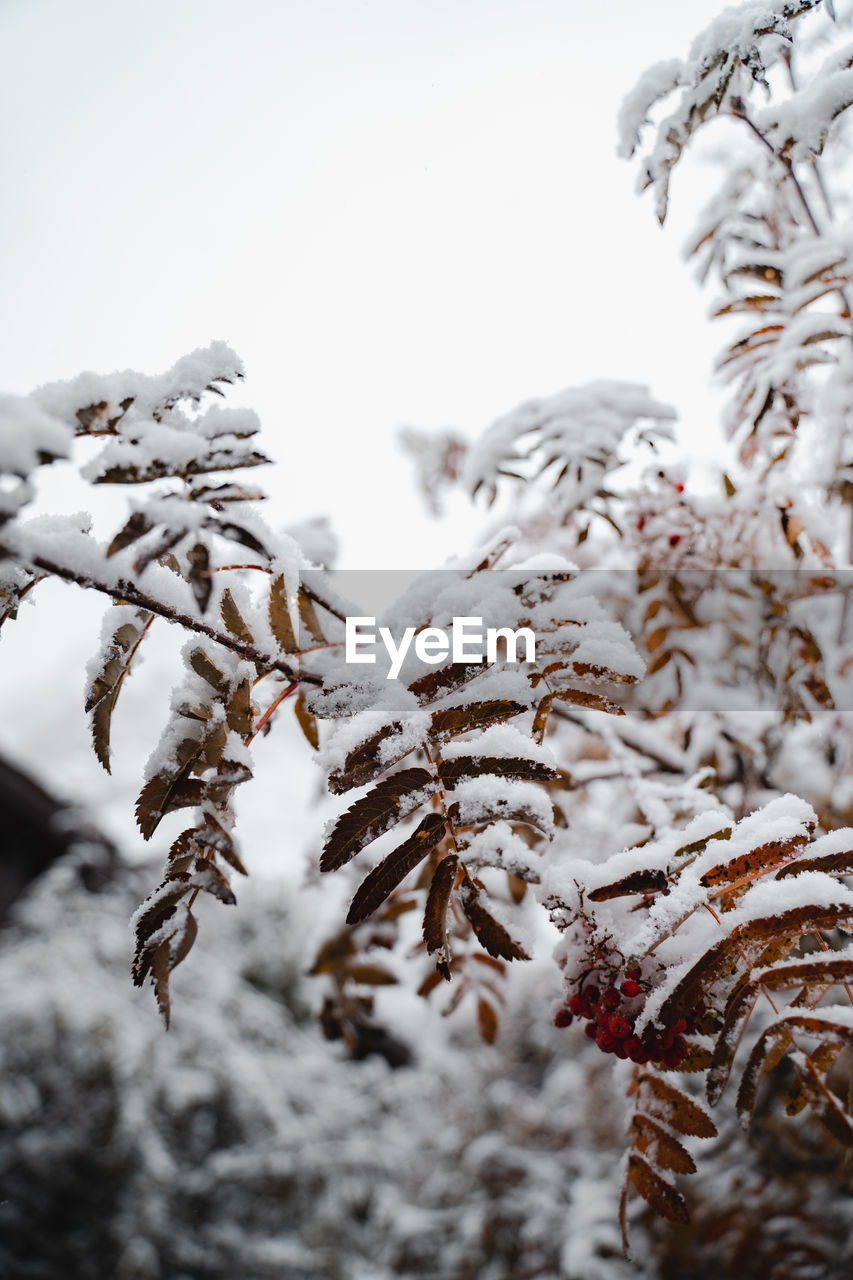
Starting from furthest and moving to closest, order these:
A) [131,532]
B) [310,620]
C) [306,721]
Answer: [306,721] < [310,620] < [131,532]

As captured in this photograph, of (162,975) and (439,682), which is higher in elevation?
(439,682)

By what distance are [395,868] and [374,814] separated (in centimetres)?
6

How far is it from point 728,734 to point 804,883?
3.93 ft

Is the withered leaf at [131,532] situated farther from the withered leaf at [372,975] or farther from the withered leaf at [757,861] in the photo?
the withered leaf at [372,975]

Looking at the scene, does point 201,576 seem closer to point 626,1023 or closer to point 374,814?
point 374,814

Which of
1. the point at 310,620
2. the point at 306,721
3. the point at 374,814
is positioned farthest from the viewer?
the point at 306,721

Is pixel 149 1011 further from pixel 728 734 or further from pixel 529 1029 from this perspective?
pixel 728 734

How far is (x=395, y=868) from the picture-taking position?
0.74m

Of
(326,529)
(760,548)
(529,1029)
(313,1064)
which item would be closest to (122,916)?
(313,1064)

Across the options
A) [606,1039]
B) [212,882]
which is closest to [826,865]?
[606,1039]

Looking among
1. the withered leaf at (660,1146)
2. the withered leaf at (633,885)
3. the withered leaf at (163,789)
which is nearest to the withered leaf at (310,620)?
the withered leaf at (163,789)

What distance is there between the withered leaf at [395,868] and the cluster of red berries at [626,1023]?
0.74 feet

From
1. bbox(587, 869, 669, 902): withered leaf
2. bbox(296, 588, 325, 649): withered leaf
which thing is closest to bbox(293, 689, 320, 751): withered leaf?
bbox(296, 588, 325, 649): withered leaf

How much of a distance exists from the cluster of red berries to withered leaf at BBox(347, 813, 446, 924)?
225 mm
